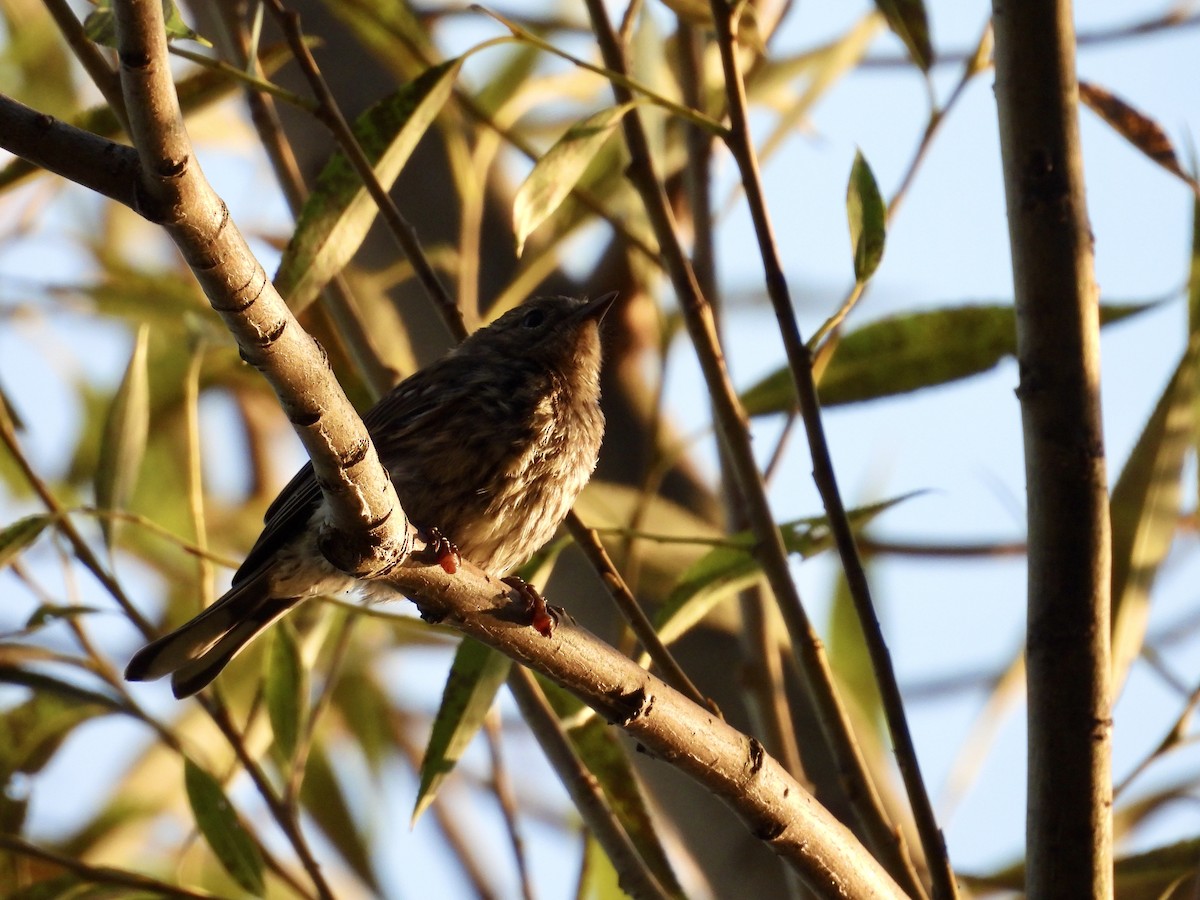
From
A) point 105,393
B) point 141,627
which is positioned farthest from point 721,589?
point 105,393

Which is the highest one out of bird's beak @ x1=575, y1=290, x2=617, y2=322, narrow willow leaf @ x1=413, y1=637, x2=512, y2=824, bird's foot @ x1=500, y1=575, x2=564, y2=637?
bird's beak @ x1=575, y1=290, x2=617, y2=322

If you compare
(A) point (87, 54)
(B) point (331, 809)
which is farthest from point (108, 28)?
(B) point (331, 809)

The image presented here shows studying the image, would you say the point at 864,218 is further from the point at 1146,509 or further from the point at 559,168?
the point at 1146,509

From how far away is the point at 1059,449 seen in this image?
2.53m

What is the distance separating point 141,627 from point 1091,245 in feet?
6.98

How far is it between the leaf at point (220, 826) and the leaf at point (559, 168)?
5.12 ft

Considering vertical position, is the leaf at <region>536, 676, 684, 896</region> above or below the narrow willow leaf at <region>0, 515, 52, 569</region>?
below

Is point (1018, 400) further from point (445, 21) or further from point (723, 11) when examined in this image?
point (445, 21)

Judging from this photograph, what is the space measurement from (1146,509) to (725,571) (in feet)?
3.04

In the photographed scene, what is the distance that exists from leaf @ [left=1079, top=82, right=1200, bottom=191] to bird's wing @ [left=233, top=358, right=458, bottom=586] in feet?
5.43

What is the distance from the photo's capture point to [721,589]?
3.00 metres

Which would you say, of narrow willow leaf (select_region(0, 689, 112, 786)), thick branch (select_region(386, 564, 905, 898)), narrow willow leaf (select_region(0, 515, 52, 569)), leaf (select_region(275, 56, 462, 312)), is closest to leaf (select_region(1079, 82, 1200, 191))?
leaf (select_region(275, 56, 462, 312))

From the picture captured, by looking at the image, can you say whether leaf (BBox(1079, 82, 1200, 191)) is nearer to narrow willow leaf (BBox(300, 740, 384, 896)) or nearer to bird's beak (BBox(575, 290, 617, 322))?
bird's beak (BBox(575, 290, 617, 322))

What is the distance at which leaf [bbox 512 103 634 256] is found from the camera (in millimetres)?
2584
